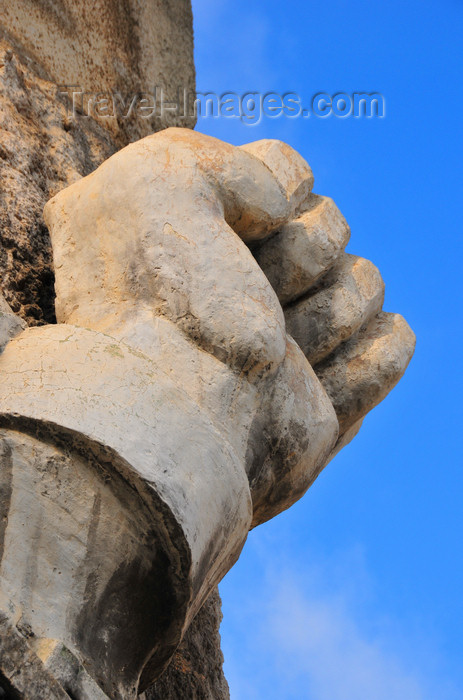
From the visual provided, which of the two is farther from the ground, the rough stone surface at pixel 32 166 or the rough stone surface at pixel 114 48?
the rough stone surface at pixel 114 48

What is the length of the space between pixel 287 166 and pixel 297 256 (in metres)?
0.23

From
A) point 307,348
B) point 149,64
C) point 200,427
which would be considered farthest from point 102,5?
point 200,427

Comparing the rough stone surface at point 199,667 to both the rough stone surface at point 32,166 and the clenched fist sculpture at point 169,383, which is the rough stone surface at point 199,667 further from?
the rough stone surface at point 32,166

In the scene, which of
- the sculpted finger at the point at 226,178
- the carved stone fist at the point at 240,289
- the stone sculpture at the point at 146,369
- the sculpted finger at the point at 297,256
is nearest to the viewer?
the stone sculpture at the point at 146,369

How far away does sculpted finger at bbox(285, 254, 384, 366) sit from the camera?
2.36 meters

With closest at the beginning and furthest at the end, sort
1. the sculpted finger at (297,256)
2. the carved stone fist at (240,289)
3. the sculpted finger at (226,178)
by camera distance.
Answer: the carved stone fist at (240,289), the sculpted finger at (226,178), the sculpted finger at (297,256)

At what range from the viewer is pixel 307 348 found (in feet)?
7.77

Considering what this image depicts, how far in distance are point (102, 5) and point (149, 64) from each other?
0.21 meters

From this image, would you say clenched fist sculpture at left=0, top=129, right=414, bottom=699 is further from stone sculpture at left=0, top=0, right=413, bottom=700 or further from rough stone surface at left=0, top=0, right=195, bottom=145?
rough stone surface at left=0, top=0, right=195, bottom=145

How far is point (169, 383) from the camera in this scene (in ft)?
6.16

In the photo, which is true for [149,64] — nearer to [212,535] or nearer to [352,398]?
[352,398]

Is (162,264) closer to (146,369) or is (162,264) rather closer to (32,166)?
(146,369)

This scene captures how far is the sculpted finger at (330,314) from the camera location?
93.0 inches

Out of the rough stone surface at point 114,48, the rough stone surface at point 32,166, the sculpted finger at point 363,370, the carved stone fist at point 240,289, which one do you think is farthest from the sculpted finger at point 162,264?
the rough stone surface at point 114,48
